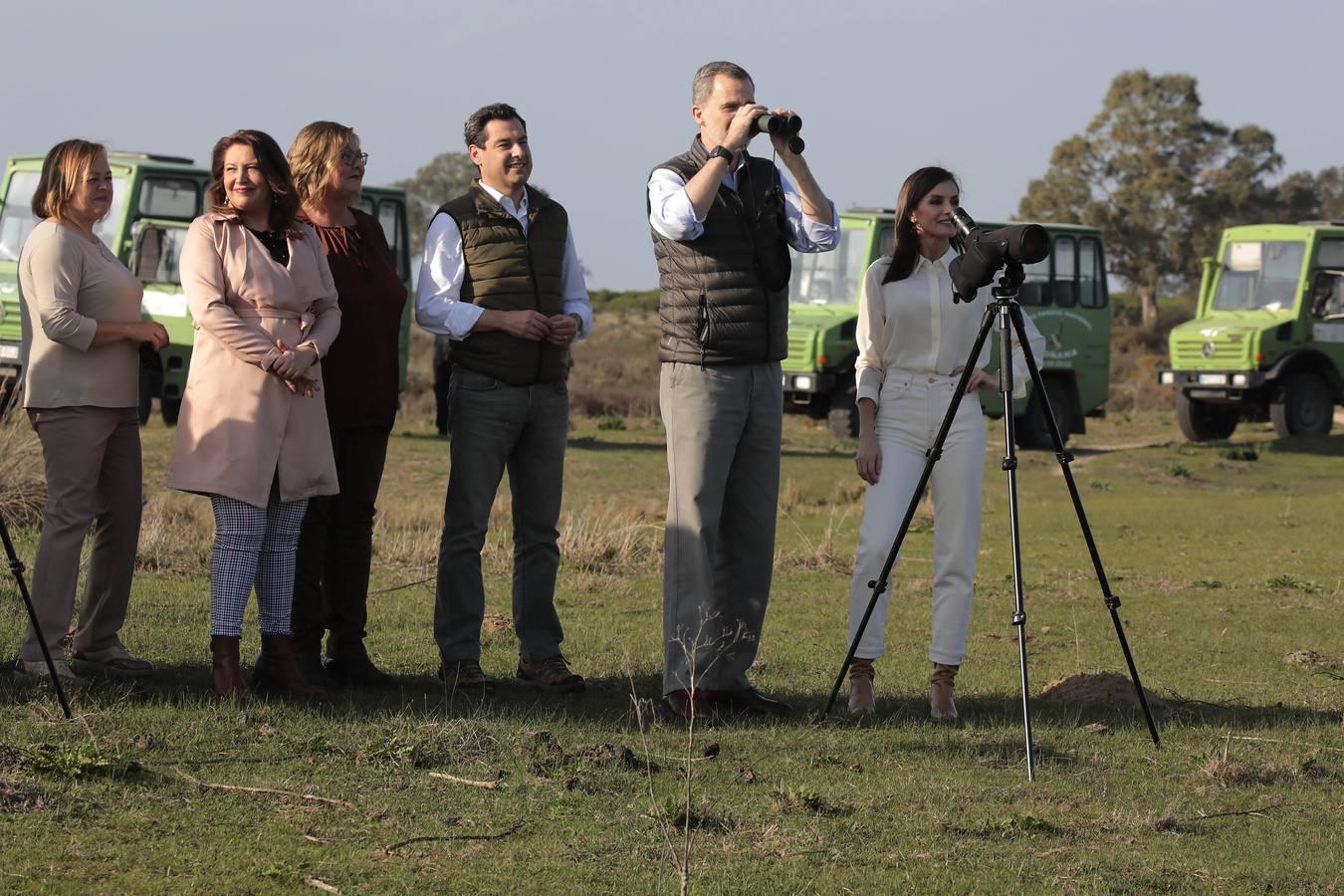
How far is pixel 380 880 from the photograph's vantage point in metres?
4.43

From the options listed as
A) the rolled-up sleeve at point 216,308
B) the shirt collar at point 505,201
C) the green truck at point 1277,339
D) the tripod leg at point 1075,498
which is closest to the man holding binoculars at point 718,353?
the shirt collar at point 505,201

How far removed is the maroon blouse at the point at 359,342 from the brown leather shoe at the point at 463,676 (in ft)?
3.11

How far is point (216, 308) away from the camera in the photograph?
20.8 feet

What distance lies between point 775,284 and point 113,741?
2778 millimetres

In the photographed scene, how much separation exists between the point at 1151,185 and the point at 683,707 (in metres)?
58.6

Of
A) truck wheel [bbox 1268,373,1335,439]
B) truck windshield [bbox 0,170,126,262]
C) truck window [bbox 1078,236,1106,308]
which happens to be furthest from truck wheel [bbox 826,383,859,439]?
truck windshield [bbox 0,170,126,262]

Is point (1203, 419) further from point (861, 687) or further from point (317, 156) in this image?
point (317, 156)

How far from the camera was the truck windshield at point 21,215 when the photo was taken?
21.4 meters

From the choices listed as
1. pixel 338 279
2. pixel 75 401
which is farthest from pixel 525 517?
pixel 75 401

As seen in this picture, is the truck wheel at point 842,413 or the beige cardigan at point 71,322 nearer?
the beige cardigan at point 71,322

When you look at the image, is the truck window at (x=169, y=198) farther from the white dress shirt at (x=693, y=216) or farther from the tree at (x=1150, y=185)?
the tree at (x=1150, y=185)

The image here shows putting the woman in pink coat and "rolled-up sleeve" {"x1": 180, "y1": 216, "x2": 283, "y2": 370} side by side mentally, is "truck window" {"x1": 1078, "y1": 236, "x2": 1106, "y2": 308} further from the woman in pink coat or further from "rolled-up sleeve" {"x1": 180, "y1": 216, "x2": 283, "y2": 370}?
"rolled-up sleeve" {"x1": 180, "y1": 216, "x2": 283, "y2": 370}

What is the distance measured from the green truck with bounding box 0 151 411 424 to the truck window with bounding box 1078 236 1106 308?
9735 mm

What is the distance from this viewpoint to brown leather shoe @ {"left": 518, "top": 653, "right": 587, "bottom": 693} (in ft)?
22.8
